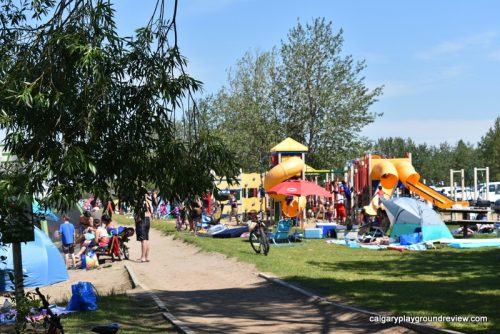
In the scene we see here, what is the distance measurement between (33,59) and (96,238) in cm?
1374

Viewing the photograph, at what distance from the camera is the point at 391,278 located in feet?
46.6

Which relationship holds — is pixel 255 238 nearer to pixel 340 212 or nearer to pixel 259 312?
pixel 259 312

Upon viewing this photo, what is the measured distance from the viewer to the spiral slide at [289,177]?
31.3m

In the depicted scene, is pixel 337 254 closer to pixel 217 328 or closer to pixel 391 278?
pixel 391 278

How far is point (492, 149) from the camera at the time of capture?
232 ft

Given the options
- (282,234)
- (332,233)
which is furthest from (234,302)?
(332,233)

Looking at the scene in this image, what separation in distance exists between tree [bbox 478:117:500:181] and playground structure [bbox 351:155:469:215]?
3687 cm

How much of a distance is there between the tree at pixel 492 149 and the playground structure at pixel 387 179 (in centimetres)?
3687

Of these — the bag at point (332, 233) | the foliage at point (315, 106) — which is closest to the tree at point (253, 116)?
the foliage at point (315, 106)

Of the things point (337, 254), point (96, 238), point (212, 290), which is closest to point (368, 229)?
point (337, 254)

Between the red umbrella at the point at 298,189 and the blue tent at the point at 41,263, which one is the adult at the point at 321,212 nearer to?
the red umbrella at the point at 298,189

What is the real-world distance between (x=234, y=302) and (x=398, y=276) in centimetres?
386

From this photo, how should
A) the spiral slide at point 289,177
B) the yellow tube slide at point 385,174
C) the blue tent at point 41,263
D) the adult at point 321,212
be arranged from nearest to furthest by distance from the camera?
the blue tent at point 41,263 → the spiral slide at point 289,177 → the yellow tube slide at point 385,174 → the adult at point 321,212

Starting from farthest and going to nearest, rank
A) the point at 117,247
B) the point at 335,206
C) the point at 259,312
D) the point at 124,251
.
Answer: the point at 335,206 < the point at 124,251 < the point at 117,247 < the point at 259,312
